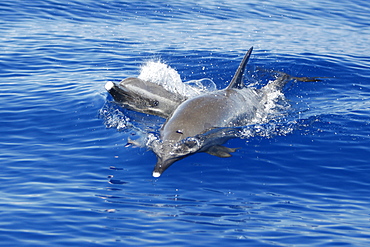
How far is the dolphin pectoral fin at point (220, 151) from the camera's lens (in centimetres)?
1054

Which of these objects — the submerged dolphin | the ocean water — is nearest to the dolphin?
the ocean water

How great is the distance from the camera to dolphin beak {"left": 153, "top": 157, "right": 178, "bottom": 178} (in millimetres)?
9424

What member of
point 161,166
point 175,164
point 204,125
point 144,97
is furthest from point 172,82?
point 161,166

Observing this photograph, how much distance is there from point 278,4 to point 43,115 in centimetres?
2107

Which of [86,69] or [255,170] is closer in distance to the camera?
[255,170]

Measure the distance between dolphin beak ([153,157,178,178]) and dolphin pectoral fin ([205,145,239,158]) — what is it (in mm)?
1041

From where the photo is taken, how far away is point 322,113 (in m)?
13.2

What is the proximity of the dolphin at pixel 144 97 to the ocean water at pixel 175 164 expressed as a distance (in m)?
0.26

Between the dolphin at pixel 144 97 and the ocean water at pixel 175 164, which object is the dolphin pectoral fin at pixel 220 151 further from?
the dolphin at pixel 144 97

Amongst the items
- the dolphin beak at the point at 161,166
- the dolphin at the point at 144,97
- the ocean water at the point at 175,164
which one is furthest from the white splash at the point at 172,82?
the dolphin beak at the point at 161,166

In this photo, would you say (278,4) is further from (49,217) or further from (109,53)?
(49,217)

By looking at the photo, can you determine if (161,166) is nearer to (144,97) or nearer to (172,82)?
(144,97)

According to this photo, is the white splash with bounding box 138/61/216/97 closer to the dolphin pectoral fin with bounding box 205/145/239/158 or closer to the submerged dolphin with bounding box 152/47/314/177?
the submerged dolphin with bounding box 152/47/314/177

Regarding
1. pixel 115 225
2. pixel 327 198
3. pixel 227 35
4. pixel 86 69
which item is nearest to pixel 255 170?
pixel 327 198
